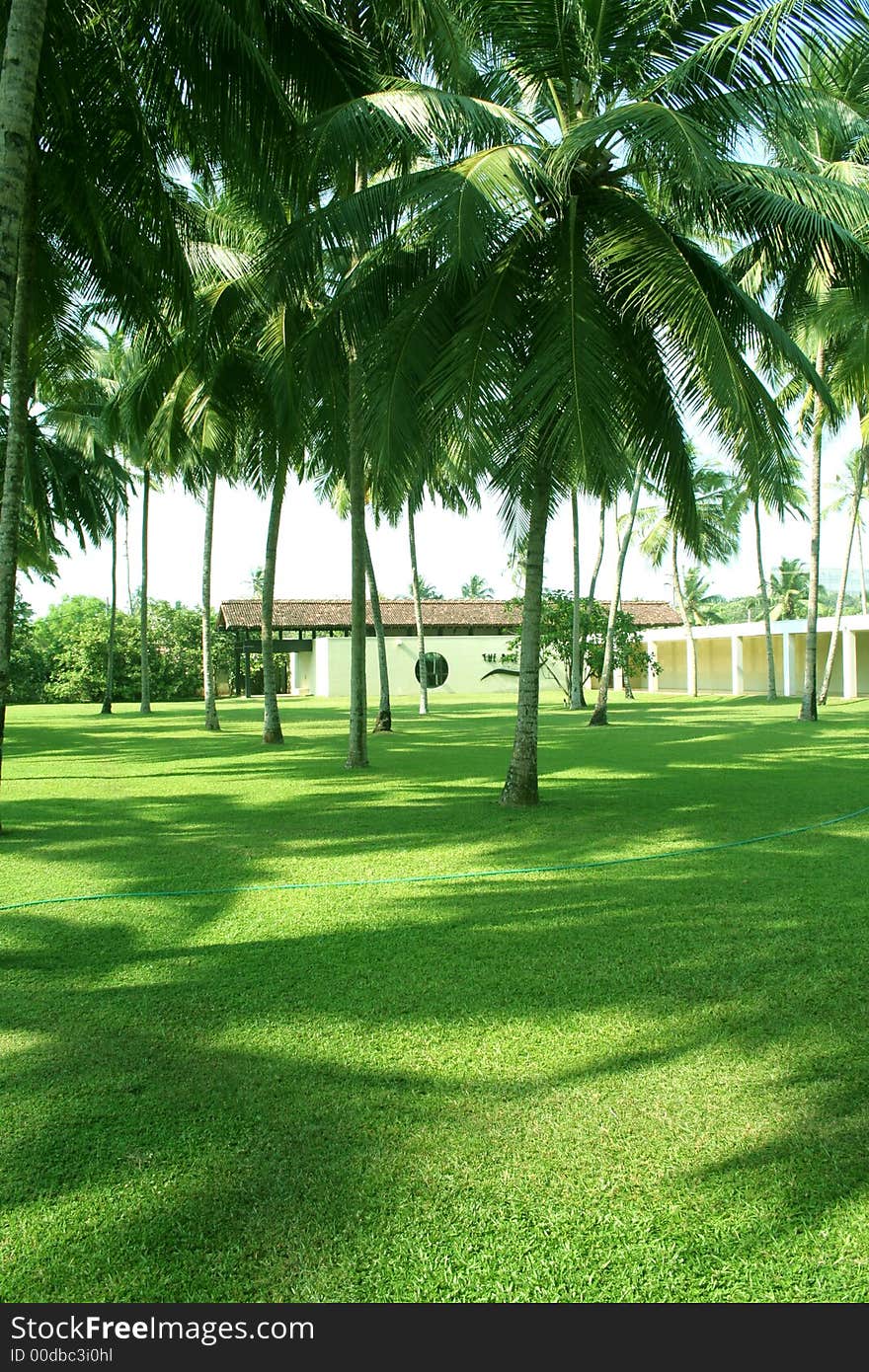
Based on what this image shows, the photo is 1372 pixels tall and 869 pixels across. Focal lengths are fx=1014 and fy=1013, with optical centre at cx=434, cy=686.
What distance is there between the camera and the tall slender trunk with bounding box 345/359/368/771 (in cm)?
1328

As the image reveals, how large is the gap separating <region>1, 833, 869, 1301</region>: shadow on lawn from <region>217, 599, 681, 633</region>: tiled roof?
34997 millimetres

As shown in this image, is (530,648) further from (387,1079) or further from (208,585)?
(208,585)

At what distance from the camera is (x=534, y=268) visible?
9312mm

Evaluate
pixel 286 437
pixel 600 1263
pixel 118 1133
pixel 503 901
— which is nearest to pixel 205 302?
pixel 286 437

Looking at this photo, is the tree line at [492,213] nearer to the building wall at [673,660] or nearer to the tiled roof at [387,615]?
the tiled roof at [387,615]

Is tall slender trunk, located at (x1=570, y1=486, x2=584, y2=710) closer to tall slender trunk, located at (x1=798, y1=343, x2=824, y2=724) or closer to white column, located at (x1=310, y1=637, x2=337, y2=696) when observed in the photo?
tall slender trunk, located at (x1=798, y1=343, x2=824, y2=724)

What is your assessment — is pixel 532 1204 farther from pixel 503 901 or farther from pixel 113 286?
pixel 113 286

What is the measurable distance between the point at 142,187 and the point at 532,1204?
29.6 ft

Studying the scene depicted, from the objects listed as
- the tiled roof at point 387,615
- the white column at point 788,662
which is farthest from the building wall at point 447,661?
the white column at point 788,662

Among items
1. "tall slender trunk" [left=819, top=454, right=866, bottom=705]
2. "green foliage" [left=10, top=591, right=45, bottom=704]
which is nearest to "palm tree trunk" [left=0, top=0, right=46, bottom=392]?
"tall slender trunk" [left=819, top=454, right=866, bottom=705]

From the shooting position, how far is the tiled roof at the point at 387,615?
4134cm

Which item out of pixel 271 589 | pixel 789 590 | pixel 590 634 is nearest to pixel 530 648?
pixel 271 589

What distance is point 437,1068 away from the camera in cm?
387

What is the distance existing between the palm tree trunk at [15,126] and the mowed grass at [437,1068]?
3.36 metres
